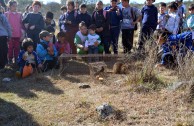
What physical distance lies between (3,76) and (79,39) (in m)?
2.14

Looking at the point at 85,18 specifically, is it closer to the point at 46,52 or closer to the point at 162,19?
the point at 46,52

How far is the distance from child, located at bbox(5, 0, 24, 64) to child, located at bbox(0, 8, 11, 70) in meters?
0.62

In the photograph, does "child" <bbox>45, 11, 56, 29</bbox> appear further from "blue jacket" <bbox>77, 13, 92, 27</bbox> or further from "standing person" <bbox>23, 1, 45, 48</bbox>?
"blue jacket" <bbox>77, 13, 92, 27</bbox>

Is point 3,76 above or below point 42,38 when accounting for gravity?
below

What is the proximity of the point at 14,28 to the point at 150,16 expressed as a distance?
3.33 meters

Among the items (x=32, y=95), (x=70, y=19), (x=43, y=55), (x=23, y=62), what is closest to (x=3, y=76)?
(x=23, y=62)

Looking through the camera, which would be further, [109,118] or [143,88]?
[143,88]

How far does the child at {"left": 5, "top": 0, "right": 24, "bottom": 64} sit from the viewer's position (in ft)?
28.1

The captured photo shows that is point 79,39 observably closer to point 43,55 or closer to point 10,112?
point 43,55

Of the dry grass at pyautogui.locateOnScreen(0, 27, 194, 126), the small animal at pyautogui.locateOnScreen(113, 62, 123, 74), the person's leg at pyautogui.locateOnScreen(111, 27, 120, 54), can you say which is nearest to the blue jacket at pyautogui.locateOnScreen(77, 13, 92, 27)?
the person's leg at pyautogui.locateOnScreen(111, 27, 120, 54)

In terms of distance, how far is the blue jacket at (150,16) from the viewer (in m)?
8.66

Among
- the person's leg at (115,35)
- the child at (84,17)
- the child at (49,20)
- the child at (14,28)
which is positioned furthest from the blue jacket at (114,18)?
the child at (14,28)

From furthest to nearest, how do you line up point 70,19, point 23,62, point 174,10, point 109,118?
point 70,19 < point 174,10 < point 23,62 < point 109,118

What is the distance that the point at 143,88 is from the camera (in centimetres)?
572
